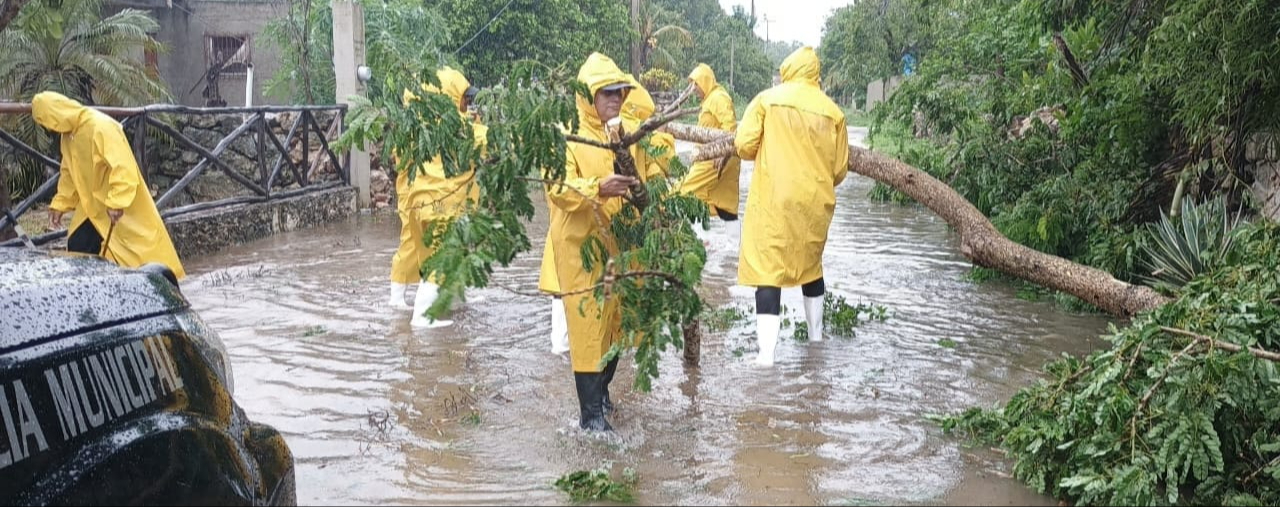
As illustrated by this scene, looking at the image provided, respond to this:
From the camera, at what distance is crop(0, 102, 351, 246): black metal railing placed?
862 centimetres

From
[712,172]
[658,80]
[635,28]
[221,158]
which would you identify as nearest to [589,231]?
[712,172]

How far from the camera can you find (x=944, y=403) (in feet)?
19.0

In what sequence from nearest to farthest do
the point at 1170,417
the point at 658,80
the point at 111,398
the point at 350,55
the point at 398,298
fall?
the point at 111,398
the point at 1170,417
the point at 398,298
the point at 350,55
the point at 658,80

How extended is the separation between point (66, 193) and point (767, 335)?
13.2 ft

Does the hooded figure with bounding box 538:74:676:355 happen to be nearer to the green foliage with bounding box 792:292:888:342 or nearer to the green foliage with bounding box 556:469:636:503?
the green foliage with bounding box 556:469:636:503

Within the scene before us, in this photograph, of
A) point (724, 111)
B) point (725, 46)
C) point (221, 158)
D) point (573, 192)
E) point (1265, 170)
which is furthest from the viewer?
point (725, 46)

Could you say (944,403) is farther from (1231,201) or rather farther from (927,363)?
(1231,201)

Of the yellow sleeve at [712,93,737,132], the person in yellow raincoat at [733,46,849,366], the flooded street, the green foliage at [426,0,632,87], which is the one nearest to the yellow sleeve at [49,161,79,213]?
the flooded street

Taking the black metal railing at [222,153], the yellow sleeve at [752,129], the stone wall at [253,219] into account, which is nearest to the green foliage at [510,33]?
the black metal railing at [222,153]

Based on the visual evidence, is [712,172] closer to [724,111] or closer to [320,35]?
[724,111]

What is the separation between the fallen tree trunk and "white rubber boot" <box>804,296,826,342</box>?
41.5 inches

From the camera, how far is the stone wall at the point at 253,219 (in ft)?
33.5

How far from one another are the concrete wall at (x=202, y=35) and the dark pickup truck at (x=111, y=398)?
20218 mm

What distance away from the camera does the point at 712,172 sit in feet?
28.7
